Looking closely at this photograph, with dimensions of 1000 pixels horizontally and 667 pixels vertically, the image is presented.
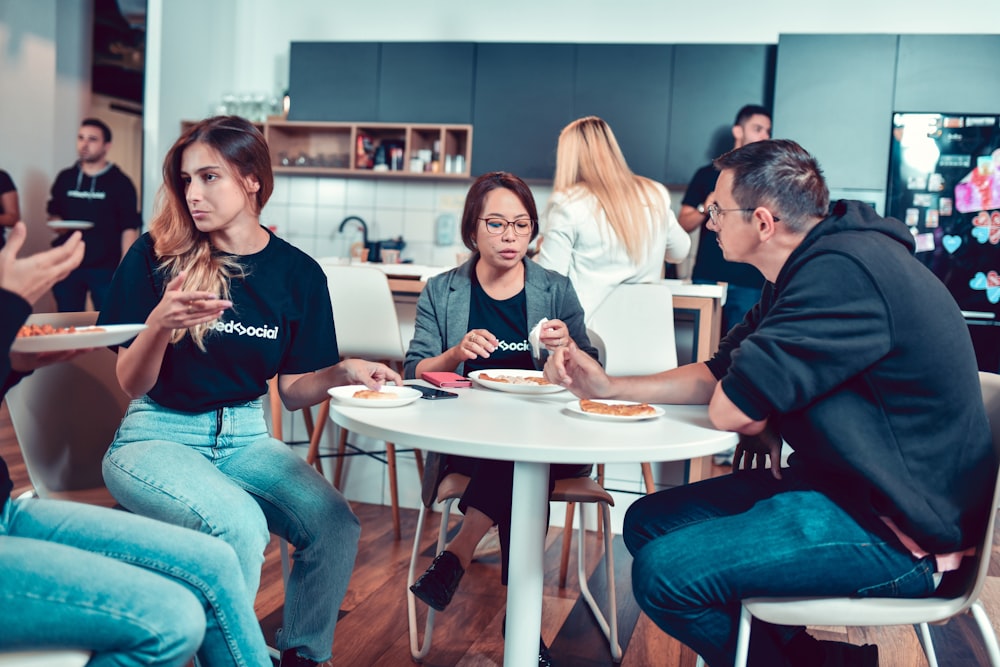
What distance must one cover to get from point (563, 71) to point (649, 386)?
3641mm

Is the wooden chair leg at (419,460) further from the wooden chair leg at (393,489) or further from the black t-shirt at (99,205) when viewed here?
the black t-shirt at (99,205)

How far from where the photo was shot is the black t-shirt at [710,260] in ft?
13.3

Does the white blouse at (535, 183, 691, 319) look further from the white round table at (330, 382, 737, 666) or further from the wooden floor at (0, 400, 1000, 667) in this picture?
the white round table at (330, 382, 737, 666)

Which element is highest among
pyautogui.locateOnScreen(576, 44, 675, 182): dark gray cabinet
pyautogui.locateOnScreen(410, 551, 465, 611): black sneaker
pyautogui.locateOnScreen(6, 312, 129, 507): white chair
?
pyautogui.locateOnScreen(576, 44, 675, 182): dark gray cabinet

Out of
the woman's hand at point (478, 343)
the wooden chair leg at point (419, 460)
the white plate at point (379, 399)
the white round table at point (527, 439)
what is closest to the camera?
the white round table at point (527, 439)

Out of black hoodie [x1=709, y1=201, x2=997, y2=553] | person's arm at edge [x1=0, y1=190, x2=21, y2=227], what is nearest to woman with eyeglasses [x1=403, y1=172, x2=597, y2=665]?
black hoodie [x1=709, y1=201, x2=997, y2=553]

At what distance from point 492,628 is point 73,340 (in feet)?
4.74

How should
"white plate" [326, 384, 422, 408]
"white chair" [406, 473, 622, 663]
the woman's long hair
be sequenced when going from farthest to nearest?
"white chair" [406, 473, 622, 663]
the woman's long hair
"white plate" [326, 384, 422, 408]

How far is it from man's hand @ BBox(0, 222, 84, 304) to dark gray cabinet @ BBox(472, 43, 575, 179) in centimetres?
405

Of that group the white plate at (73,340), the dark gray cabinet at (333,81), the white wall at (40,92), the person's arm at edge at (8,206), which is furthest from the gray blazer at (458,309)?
the white wall at (40,92)

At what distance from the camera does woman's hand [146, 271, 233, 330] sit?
1358mm

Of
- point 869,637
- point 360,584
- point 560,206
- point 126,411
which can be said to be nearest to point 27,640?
point 126,411

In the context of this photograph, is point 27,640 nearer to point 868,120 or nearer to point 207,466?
point 207,466

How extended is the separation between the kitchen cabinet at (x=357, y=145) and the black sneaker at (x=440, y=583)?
11.6ft
